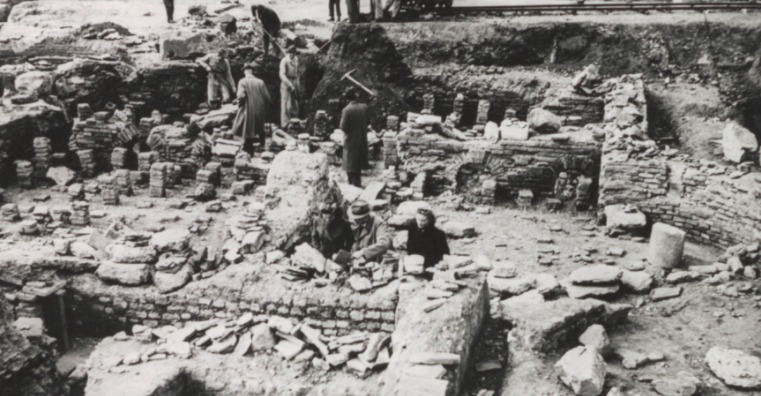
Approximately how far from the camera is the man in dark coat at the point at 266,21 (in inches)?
504

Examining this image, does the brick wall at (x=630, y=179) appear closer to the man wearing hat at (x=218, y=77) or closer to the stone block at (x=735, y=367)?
the stone block at (x=735, y=367)

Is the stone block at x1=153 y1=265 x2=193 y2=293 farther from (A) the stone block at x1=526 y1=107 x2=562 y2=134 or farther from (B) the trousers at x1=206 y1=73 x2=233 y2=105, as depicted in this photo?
(B) the trousers at x1=206 y1=73 x2=233 y2=105

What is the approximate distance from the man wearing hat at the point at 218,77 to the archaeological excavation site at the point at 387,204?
0.06 m

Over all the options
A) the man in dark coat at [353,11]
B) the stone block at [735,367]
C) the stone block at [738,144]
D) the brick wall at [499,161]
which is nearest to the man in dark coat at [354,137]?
the brick wall at [499,161]

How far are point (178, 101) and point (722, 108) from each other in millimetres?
9282

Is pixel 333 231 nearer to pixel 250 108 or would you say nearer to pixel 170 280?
pixel 170 280

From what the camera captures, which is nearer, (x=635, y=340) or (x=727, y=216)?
(x=635, y=340)

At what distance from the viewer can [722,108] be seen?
31.4ft

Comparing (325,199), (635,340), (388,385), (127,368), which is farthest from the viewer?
(325,199)

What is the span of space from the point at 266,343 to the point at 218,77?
25.1 ft

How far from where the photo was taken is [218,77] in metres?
11.5

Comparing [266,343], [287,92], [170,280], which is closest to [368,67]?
[287,92]

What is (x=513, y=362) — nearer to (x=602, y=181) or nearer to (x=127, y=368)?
(x=127, y=368)

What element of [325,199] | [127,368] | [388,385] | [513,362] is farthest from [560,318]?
[127,368]
